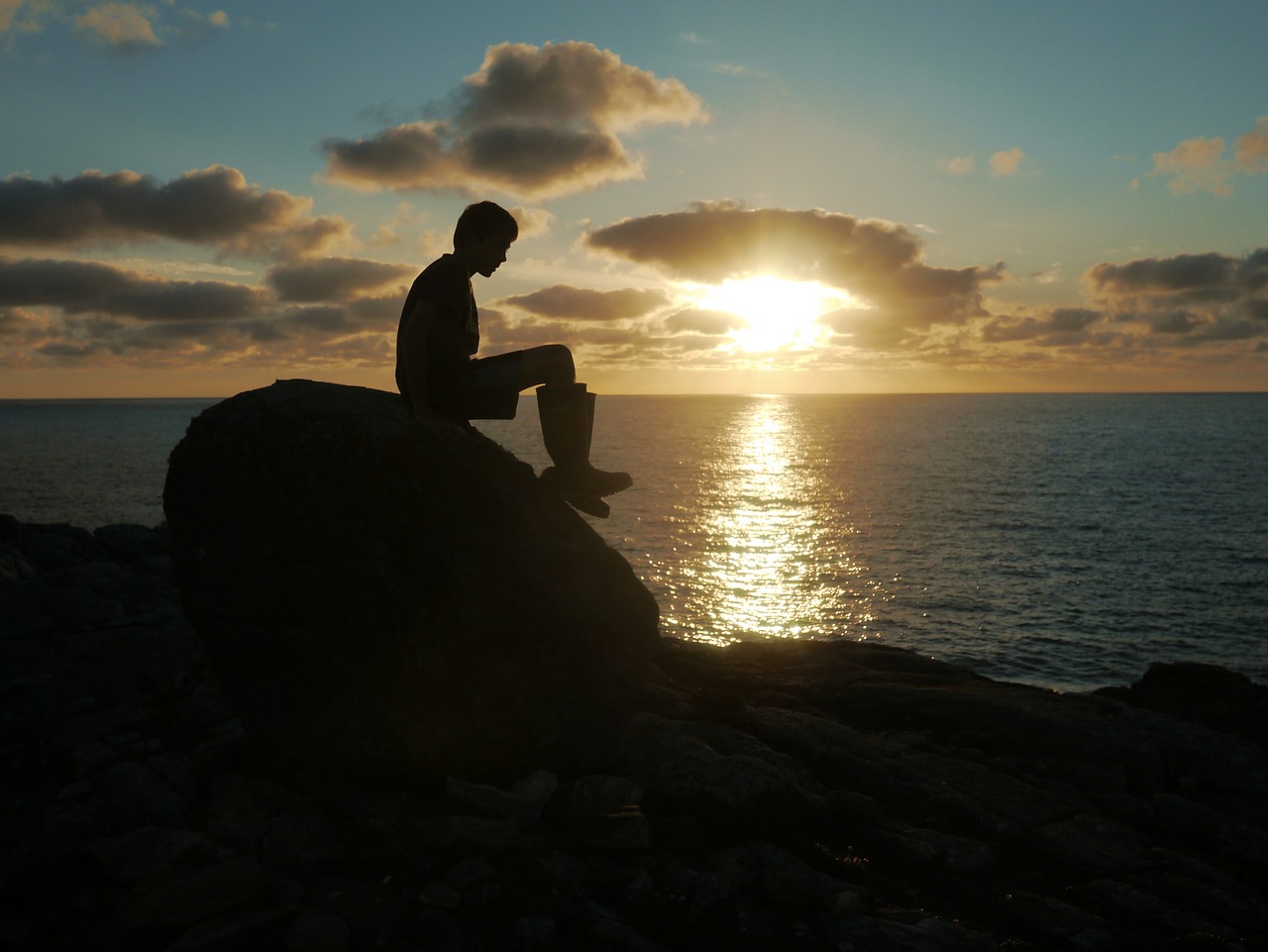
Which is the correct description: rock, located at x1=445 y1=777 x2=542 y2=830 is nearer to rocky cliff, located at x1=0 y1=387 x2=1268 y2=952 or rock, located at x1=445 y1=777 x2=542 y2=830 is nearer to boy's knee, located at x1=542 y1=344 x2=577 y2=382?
rocky cliff, located at x1=0 y1=387 x2=1268 y2=952

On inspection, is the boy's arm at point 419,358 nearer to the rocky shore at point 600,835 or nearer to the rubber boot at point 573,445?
the rubber boot at point 573,445

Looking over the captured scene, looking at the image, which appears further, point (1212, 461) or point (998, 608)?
point (1212, 461)

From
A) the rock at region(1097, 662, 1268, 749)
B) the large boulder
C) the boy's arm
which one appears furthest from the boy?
the rock at region(1097, 662, 1268, 749)

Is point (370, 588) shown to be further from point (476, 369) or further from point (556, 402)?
point (556, 402)

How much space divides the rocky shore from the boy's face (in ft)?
14.7

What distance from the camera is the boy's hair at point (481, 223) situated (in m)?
7.30

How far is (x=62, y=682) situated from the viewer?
9148 mm

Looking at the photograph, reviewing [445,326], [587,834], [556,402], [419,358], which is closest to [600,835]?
[587,834]

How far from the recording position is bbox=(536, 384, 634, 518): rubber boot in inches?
300

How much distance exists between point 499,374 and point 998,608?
99.0 ft

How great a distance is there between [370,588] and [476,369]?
218 centimetres

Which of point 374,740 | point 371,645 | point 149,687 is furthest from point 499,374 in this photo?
point 149,687

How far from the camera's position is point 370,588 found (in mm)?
6797

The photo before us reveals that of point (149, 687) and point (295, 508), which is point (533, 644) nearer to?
point (295, 508)
